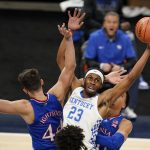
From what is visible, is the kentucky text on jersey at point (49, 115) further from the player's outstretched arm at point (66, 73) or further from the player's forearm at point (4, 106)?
the player's forearm at point (4, 106)

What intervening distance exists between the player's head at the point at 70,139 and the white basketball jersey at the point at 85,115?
0.93m

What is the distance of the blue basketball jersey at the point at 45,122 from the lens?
4.88 meters

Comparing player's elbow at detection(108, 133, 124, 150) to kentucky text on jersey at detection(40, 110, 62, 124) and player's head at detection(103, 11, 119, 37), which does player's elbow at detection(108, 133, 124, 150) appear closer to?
kentucky text on jersey at detection(40, 110, 62, 124)

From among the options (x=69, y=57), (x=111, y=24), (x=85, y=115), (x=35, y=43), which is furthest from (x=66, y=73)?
(x=35, y=43)

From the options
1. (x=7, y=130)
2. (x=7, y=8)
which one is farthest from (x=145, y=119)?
(x=7, y=8)

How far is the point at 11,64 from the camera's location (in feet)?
32.0

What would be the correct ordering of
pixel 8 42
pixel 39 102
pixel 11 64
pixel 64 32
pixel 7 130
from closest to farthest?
1. pixel 39 102
2. pixel 64 32
3. pixel 7 130
4. pixel 11 64
5. pixel 8 42

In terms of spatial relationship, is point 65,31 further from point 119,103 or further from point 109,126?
point 109,126

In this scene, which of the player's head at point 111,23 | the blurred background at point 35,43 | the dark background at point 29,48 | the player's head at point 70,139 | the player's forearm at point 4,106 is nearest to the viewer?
the player's head at point 70,139

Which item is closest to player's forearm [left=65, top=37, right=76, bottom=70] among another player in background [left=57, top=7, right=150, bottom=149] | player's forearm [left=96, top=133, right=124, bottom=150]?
another player in background [left=57, top=7, right=150, bottom=149]

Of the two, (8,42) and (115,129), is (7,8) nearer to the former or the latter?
(8,42)

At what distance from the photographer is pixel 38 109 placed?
4.87 meters

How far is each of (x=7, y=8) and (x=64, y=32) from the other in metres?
6.89

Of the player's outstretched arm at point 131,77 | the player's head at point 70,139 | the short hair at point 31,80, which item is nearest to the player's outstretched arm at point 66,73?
the short hair at point 31,80
